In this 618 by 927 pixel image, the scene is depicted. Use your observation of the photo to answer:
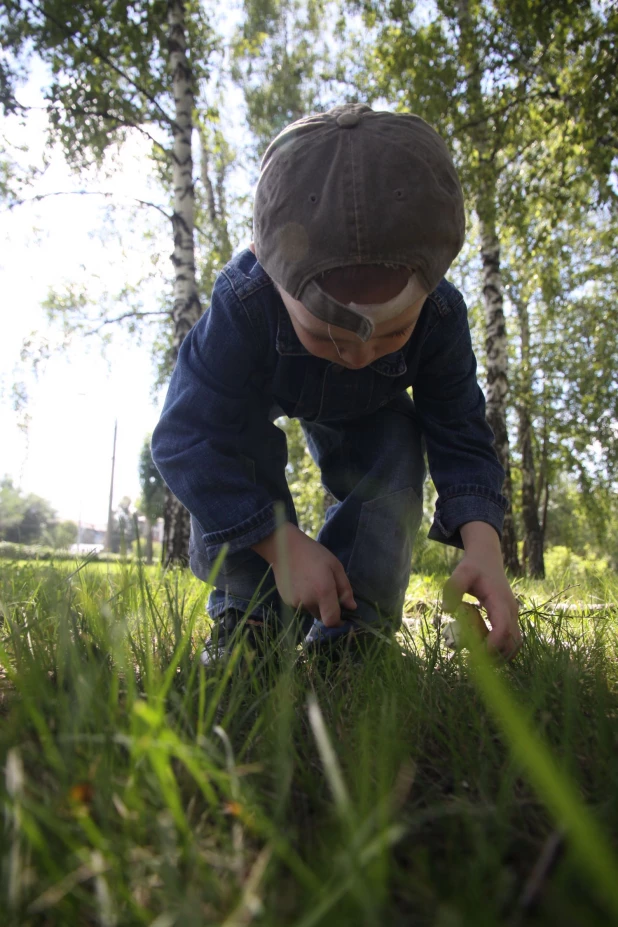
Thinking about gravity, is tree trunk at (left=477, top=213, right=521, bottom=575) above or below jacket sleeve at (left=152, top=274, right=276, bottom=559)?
above

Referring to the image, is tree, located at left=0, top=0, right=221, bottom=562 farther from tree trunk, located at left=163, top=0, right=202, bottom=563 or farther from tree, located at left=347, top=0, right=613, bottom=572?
tree, located at left=347, top=0, right=613, bottom=572

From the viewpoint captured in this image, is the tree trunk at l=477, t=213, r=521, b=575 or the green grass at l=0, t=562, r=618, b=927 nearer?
the green grass at l=0, t=562, r=618, b=927

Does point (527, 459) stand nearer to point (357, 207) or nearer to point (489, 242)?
point (489, 242)

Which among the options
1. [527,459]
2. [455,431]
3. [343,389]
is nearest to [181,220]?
[343,389]

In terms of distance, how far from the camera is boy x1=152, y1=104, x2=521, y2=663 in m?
1.17

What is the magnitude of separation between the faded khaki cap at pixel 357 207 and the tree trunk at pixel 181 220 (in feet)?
16.1

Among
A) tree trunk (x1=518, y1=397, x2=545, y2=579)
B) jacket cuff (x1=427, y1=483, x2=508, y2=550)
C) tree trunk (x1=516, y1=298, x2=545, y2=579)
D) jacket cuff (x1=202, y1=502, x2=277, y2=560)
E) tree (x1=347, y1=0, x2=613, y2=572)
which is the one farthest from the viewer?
tree trunk (x1=518, y1=397, x2=545, y2=579)

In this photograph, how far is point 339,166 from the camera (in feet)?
3.79

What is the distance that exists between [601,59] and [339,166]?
541cm

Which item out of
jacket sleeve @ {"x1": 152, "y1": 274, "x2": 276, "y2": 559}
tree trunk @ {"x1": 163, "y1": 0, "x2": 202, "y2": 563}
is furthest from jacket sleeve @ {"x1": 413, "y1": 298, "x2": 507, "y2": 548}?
tree trunk @ {"x1": 163, "y1": 0, "x2": 202, "y2": 563}

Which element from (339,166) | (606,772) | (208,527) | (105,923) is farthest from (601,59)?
(105,923)

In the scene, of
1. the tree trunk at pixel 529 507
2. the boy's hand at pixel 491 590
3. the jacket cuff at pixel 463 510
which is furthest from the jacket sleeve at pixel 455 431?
the tree trunk at pixel 529 507

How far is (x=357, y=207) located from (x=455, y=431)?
830 millimetres

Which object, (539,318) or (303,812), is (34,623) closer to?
(303,812)
